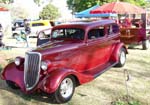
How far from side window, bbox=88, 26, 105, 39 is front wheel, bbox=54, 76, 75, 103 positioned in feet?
6.25

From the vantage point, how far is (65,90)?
6980mm

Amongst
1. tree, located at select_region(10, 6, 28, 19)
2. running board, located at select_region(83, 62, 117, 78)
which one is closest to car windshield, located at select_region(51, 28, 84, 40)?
running board, located at select_region(83, 62, 117, 78)

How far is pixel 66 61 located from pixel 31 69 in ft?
3.15

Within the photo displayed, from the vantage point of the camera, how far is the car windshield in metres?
8.41

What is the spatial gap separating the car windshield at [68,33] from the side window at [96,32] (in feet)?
1.02

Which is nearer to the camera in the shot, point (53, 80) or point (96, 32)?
point (53, 80)

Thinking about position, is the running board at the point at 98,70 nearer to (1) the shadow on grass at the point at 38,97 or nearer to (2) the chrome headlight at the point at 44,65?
(1) the shadow on grass at the point at 38,97

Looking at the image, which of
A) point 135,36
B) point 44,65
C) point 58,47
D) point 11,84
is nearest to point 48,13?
point 135,36

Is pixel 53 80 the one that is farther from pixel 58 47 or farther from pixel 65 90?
pixel 58 47

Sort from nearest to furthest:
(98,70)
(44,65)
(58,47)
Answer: (44,65), (58,47), (98,70)

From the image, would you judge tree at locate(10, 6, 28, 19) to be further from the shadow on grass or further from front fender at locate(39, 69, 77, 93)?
front fender at locate(39, 69, 77, 93)

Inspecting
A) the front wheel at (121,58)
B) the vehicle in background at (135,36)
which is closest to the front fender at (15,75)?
the front wheel at (121,58)

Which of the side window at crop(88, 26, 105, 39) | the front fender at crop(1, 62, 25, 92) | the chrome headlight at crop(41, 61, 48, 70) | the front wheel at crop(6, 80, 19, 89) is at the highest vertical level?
the side window at crop(88, 26, 105, 39)

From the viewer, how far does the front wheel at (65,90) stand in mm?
6771
